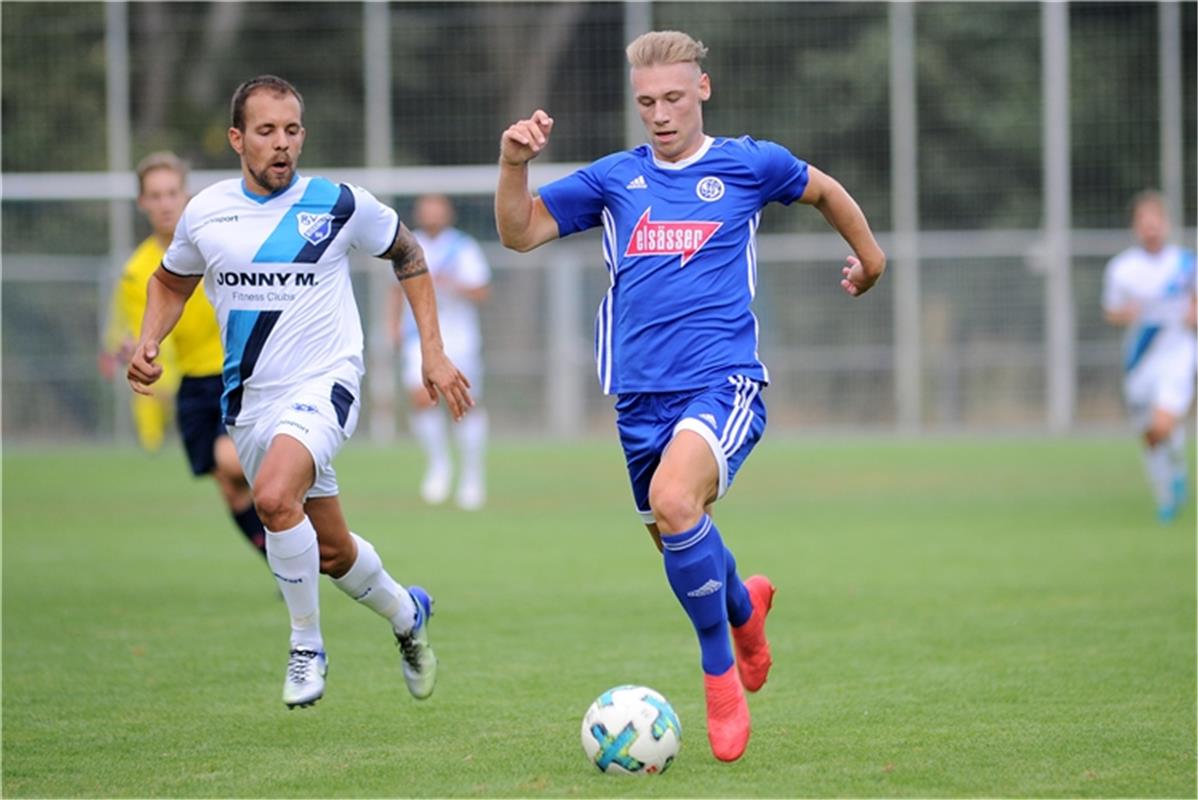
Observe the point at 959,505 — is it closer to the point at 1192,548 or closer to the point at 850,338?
the point at 1192,548

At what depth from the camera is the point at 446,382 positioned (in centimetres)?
643

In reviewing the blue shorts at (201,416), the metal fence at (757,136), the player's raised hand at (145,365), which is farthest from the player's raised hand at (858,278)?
the metal fence at (757,136)

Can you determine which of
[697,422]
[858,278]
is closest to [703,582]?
[697,422]

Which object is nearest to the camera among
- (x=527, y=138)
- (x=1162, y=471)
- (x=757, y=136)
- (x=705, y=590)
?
(x=705, y=590)

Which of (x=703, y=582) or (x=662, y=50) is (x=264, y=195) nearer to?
(x=662, y=50)

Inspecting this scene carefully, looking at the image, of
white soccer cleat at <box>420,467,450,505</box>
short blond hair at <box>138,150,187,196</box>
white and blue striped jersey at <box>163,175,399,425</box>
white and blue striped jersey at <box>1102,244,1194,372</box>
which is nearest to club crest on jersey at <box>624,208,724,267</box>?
white and blue striped jersey at <box>163,175,399,425</box>

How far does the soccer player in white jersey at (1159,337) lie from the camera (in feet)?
44.6

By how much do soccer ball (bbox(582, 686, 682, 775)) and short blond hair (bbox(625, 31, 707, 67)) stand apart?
210cm

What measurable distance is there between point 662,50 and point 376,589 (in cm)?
227

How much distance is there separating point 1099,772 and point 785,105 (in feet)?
67.8

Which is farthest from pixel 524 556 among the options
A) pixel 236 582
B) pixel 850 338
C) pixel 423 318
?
pixel 850 338

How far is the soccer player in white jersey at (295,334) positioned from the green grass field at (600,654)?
52 cm

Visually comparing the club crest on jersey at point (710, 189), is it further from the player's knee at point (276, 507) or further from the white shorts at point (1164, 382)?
the white shorts at point (1164, 382)

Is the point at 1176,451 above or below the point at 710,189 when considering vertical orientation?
below
